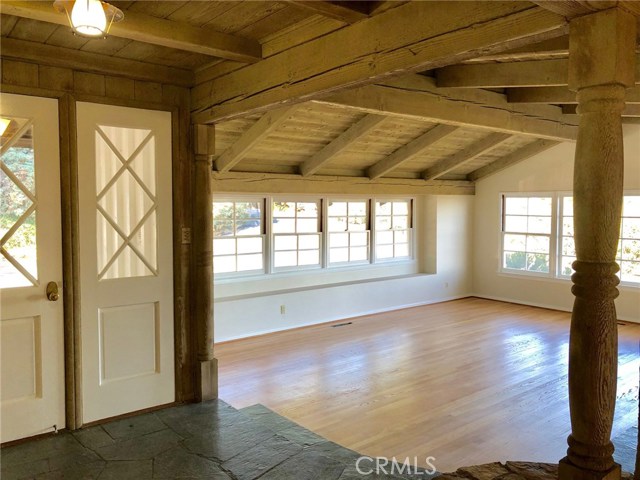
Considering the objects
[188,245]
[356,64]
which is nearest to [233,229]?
[188,245]

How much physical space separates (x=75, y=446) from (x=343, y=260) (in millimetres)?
5388

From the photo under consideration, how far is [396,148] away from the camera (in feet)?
23.7

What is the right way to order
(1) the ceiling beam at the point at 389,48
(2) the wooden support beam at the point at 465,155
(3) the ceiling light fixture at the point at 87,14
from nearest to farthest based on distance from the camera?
(1) the ceiling beam at the point at 389,48
(3) the ceiling light fixture at the point at 87,14
(2) the wooden support beam at the point at 465,155

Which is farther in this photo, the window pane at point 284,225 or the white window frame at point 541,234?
the white window frame at point 541,234

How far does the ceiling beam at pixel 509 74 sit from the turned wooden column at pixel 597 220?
2.12 metres

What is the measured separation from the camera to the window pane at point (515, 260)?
8.96 metres

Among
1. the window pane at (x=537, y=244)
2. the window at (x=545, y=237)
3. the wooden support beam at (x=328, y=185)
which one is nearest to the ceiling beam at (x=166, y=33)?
the wooden support beam at (x=328, y=185)

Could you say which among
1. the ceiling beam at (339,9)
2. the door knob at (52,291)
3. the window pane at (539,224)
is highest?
the ceiling beam at (339,9)

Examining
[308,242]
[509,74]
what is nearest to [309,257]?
[308,242]

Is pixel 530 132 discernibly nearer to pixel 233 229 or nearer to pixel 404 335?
pixel 404 335

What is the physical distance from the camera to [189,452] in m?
3.12

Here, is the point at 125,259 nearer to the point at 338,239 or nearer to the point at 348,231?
the point at 338,239

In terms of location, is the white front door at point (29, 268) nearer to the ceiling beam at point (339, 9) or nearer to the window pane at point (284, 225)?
the ceiling beam at point (339, 9)

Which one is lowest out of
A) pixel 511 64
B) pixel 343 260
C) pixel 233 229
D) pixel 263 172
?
pixel 343 260
